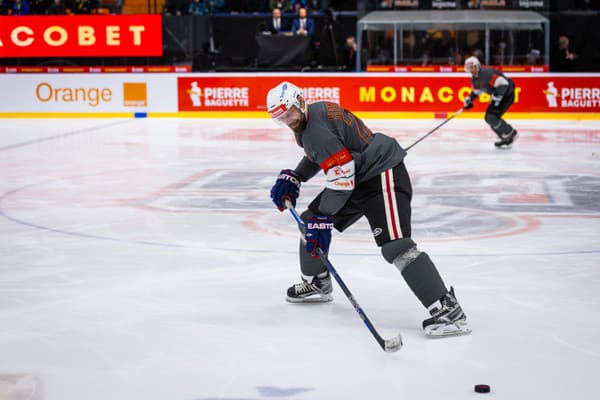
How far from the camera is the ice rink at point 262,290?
3.59 m

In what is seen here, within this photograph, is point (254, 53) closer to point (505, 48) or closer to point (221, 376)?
point (505, 48)

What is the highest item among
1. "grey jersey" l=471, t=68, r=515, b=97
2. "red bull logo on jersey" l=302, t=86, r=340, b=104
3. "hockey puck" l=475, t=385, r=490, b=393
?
"grey jersey" l=471, t=68, r=515, b=97

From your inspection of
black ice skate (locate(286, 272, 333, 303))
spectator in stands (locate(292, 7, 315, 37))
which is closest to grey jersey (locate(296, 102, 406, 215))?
black ice skate (locate(286, 272, 333, 303))

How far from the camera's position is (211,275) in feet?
17.8

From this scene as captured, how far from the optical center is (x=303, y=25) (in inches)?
685

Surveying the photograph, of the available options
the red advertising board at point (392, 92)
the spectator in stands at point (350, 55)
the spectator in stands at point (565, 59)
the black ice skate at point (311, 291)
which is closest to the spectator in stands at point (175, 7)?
the red advertising board at point (392, 92)

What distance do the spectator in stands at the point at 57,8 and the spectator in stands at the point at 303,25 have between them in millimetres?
4648

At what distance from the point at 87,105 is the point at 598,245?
12.7 meters

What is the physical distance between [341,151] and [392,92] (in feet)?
43.3

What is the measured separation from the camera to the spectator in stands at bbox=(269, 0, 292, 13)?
18.0 metres

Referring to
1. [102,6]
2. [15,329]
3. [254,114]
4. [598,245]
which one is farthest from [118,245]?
[102,6]

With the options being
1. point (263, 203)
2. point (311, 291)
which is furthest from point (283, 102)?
point (263, 203)

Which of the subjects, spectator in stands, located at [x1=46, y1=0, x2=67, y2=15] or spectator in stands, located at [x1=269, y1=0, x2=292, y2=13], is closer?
spectator in stands, located at [x1=269, y1=0, x2=292, y2=13]

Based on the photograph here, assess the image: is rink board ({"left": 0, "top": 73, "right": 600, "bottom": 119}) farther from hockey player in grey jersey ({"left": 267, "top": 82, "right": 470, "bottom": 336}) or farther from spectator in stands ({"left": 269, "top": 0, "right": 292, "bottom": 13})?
hockey player in grey jersey ({"left": 267, "top": 82, "right": 470, "bottom": 336})
